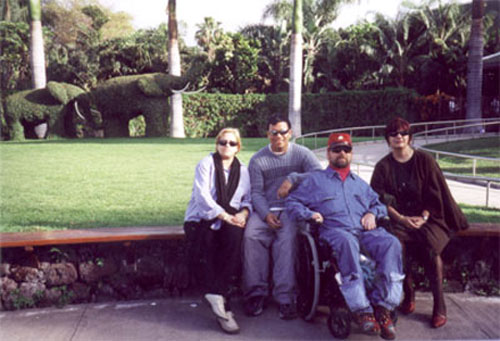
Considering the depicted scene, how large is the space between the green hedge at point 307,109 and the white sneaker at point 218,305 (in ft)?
68.1

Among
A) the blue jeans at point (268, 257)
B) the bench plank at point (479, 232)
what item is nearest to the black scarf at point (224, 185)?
the blue jeans at point (268, 257)

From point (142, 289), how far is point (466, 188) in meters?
6.93

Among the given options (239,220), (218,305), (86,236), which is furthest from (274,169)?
(86,236)

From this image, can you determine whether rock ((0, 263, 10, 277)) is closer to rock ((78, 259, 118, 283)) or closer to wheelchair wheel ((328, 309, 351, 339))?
rock ((78, 259, 118, 283))

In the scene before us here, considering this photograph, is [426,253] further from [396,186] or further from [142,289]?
[142,289]

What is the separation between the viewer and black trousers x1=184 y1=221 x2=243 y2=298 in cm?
374

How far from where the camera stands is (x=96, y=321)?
3.73m

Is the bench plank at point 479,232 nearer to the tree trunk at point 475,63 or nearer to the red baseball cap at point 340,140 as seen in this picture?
the red baseball cap at point 340,140

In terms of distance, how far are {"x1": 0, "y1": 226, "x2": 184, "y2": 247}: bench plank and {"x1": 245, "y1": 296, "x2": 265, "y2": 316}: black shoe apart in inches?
31.3

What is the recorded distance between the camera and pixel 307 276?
3764 mm

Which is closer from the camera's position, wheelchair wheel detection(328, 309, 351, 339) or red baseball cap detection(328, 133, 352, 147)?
wheelchair wheel detection(328, 309, 351, 339)

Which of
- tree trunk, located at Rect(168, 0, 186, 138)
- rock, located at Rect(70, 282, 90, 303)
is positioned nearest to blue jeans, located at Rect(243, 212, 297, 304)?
rock, located at Rect(70, 282, 90, 303)

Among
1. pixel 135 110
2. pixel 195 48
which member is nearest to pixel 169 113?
pixel 135 110

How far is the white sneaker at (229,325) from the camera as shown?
352cm
